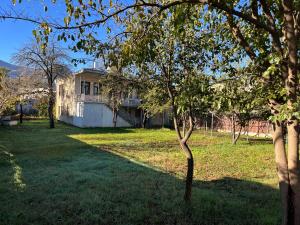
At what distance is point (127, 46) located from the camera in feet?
10.7

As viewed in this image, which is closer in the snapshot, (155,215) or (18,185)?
(155,215)

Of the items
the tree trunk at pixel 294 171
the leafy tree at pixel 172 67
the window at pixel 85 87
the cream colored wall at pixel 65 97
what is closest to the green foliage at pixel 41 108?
the cream colored wall at pixel 65 97

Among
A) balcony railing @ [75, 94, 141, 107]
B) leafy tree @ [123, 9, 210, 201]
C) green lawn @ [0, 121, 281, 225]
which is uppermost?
balcony railing @ [75, 94, 141, 107]

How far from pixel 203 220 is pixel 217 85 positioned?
255cm

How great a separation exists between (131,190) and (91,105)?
856 inches

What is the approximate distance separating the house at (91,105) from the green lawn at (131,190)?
1602 centimetres

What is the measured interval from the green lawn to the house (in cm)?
1602

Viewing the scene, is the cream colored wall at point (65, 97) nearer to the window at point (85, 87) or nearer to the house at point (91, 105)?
the house at point (91, 105)

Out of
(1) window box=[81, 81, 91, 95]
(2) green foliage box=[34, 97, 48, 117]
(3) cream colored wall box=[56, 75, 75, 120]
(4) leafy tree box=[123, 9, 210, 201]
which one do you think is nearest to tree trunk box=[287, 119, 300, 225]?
(4) leafy tree box=[123, 9, 210, 201]

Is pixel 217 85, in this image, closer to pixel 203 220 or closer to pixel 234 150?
pixel 203 220

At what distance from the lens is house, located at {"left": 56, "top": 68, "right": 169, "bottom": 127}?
1074 inches

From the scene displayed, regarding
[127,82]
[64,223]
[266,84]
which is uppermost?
[127,82]

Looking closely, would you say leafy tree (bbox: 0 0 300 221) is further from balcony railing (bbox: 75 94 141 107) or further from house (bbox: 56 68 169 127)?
balcony railing (bbox: 75 94 141 107)

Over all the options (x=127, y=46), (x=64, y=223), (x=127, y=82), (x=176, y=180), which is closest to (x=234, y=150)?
(x=176, y=180)
